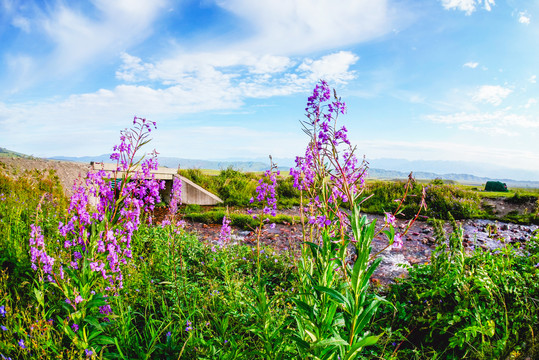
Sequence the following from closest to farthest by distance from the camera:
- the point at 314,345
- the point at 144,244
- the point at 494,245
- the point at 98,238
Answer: the point at 314,345 → the point at 98,238 → the point at 144,244 → the point at 494,245

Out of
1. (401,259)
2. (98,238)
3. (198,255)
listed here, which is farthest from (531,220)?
(98,238)

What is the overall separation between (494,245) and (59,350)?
9301 millimetres

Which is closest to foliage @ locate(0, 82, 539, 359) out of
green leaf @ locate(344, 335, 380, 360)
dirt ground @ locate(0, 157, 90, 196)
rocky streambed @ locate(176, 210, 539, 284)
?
green leaf @ locate(344, 335, 380, 360)

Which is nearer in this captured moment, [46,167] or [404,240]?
[404,240]

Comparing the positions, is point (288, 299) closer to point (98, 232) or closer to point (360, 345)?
point (360, 345)

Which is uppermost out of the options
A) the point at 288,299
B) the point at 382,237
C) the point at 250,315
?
the point at 288,299

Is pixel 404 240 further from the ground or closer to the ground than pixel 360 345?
closer to the ground

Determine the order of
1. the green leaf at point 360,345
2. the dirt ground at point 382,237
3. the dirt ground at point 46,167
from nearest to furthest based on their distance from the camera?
the green leaf at point 360,345 → the dirt ground at point 382,237 → the dirt ground at point 46,167

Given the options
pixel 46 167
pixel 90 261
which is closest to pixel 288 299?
pixel 90 261

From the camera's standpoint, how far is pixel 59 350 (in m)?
2.95

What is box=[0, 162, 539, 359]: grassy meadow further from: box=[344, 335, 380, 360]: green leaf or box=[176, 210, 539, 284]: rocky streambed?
box=[176, 210, 539, 284]: rocky streambed

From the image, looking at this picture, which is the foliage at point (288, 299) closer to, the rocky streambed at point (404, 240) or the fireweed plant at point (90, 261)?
the fireweed plant at point (90, 261)

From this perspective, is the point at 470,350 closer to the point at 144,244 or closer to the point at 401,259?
the point at 401,259

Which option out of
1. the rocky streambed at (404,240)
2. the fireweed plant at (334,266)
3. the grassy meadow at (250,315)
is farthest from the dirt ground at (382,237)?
the fireweed plant at (334,266)
